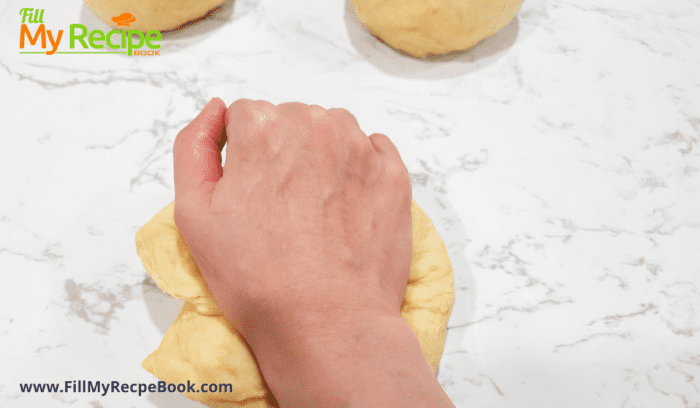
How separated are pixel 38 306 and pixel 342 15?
828mm

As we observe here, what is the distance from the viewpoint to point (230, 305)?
0.60 meters

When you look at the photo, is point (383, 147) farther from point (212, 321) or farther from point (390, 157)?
point (212, 321)

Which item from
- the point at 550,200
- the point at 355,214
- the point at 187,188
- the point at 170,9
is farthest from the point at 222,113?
the point at 550,200

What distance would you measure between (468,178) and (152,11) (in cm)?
69

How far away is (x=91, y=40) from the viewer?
3.36ft

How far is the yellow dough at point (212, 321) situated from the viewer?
0.63 meters

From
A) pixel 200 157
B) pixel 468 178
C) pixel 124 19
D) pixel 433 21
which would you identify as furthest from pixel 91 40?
pixel 468 178

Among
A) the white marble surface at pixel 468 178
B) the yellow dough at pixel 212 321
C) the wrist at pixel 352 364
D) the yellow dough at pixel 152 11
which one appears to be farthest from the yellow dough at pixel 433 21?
the wrist at pixel 352 364

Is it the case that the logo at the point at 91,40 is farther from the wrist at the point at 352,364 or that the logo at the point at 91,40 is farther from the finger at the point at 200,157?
the wrist at the point at 352,364

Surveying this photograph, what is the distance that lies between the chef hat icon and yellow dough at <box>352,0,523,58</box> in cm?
45

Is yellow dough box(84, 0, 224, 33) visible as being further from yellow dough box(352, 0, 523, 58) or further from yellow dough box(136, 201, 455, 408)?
yellow dough box(136, 201, 455, 408)

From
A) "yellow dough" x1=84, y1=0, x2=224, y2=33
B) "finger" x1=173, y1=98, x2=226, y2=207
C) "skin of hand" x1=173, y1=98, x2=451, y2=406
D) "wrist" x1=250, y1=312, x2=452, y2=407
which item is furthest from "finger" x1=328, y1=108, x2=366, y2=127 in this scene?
"yellow dough" x1=84, y1=0, x2=224, y2=33

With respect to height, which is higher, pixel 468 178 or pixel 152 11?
pixel 152 11

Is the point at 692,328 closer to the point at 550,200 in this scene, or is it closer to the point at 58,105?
the point at 550,200
